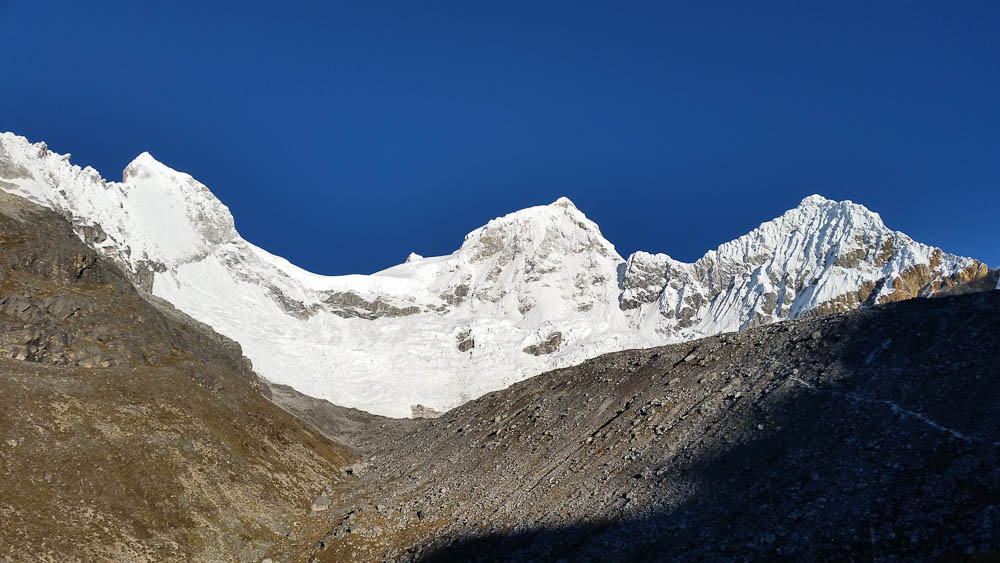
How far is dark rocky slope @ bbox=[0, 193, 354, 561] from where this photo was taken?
125 ft

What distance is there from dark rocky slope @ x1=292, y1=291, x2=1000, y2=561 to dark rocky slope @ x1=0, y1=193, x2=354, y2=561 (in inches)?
248

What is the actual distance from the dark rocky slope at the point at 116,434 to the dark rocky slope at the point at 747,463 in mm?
6301

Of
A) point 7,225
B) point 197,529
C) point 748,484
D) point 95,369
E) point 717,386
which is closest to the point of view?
point 748,484

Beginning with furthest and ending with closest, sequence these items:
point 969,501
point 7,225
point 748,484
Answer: point 7,225 → point 748,484 → point 969,501

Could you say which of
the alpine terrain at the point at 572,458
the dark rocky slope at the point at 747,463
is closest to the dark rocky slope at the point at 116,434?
the alpine terrain at the point at 572,458

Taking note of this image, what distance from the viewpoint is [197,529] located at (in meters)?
42.0

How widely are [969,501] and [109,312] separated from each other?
69932 mm

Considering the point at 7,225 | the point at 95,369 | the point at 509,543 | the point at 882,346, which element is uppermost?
the point at 7,225

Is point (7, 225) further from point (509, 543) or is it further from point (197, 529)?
point (509, 543)

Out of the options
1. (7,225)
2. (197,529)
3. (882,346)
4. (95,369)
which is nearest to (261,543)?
(197,529)

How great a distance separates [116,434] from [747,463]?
1535 inches

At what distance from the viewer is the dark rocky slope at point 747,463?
2836cm

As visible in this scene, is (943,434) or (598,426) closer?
(943,434)

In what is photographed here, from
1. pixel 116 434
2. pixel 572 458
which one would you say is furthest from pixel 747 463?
pixel 116 434
